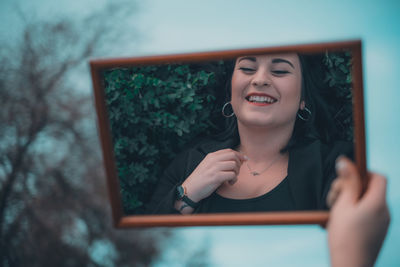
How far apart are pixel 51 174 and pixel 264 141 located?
0.74 meters

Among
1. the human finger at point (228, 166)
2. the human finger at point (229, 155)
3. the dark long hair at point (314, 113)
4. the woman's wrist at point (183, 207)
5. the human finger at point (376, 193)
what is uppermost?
the dark long hair at point (314, 113)

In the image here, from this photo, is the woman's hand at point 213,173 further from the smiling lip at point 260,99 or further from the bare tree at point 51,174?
the bare tree at point 51,174

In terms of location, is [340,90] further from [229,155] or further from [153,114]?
[153,114]

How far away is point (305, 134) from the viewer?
0.92 m

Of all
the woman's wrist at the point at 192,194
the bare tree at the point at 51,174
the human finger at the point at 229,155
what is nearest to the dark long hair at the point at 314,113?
the human finger at the point at 229,155

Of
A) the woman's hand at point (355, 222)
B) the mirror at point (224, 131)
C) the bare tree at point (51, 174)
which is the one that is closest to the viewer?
the woman's hand at point (355, 222)

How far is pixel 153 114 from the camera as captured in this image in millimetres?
980

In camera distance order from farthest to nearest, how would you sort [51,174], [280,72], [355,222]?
[51,174] → [280,72] → [355,222]

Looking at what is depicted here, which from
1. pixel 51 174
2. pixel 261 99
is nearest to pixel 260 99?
pixel 261 99

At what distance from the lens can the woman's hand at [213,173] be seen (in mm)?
921

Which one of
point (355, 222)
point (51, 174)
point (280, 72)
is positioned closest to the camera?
point (355, 222)

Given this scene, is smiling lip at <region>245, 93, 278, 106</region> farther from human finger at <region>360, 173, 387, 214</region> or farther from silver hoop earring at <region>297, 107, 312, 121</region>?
human finger at <region>360, 173, 387, 214</region>

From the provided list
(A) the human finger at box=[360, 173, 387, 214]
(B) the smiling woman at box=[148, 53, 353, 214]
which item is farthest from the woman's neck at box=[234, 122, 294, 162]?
(A) the human finger at box=[360, 173, 387, 214]

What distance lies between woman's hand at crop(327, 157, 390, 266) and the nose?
26 centimetres
